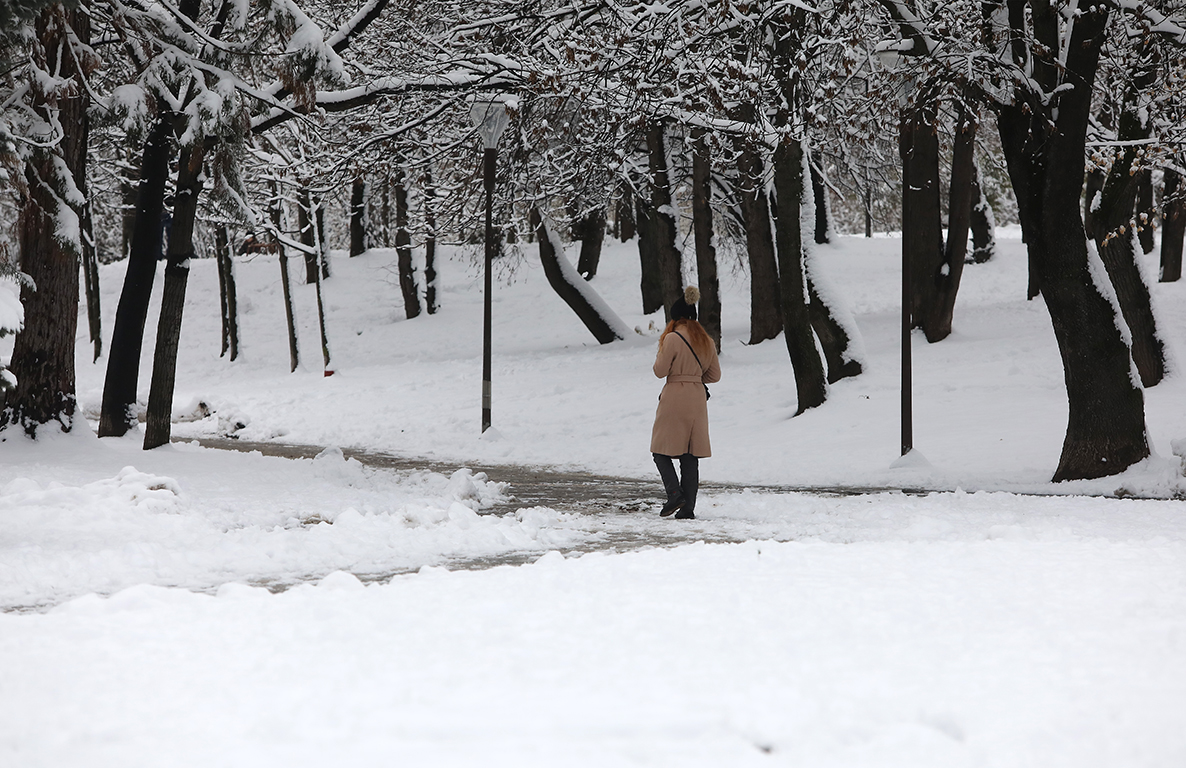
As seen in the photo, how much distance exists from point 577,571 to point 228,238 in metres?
25.3

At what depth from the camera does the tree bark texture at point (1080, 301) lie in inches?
400

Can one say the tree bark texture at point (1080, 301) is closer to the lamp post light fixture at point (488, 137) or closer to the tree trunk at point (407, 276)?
the lamp post light fixture at point (488, 137)

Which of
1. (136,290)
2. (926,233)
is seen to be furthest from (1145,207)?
(136,290)

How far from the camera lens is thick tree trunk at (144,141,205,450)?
1244cm

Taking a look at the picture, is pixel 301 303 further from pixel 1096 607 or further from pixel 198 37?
pixel 1096 607

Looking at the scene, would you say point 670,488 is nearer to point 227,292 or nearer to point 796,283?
point 796,283

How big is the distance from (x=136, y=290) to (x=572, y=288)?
12.0m

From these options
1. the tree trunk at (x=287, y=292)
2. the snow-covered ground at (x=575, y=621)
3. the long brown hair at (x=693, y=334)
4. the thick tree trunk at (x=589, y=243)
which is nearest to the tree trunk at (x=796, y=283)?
the snow-covered ground at (x=575, y=621)

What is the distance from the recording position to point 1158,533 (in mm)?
7215

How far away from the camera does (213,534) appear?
6.73m

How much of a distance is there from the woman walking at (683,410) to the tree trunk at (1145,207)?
17.8 ft

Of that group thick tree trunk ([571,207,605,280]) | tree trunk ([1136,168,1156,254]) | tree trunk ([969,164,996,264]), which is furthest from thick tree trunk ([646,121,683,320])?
tree trunk ([969,164,996,264])

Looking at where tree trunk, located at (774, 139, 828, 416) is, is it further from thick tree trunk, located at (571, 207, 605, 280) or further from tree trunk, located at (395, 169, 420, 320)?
tree trunk, located at (395, 169, 420, 320)

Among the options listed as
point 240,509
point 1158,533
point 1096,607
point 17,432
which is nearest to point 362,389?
point 17,432
